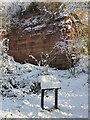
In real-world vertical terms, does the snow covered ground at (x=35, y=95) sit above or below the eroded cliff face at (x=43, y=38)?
below

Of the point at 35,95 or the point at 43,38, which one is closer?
the point at 35,95

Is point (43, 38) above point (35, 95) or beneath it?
above

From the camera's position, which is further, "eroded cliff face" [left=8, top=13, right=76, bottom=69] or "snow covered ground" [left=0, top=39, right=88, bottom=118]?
"eroded cliff face" [left=8, top=13, right=76, bottom=69]

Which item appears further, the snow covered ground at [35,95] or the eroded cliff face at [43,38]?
the eroded cliff face at [43,38]

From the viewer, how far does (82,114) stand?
6090mm

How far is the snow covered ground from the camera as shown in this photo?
6.16 meters

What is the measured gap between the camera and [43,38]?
33.8 feet

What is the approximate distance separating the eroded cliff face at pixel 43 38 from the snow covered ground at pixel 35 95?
2.12 ft

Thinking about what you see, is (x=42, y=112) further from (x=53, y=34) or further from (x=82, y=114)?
(x=53, y=34)

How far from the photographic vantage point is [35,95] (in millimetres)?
7301

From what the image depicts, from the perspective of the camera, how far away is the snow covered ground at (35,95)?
6.16 metres

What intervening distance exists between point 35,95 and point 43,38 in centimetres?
344

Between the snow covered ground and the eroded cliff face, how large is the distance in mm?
646

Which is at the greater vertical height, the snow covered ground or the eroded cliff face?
the eroded cliff face
